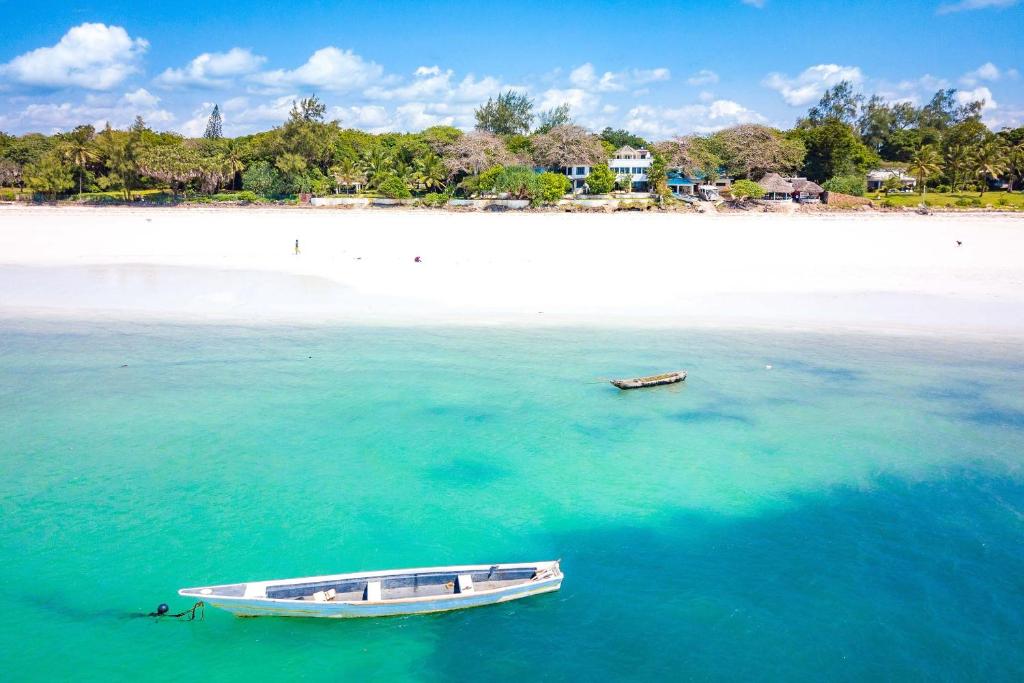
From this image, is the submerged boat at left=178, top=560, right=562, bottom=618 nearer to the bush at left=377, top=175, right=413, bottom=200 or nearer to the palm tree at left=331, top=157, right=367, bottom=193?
the bush at left=377, top=175, right=413, bottom=200

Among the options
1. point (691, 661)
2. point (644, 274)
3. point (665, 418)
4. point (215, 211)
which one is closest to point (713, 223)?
point (644, 274)

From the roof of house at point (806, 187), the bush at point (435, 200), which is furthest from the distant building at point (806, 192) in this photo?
the bush at point (435, 200)

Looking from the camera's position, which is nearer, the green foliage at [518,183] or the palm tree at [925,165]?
the green foliage at [518,183]

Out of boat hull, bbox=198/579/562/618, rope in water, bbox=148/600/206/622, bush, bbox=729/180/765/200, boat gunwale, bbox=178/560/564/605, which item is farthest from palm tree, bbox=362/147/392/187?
boat hull, bbox=198/579/562/618

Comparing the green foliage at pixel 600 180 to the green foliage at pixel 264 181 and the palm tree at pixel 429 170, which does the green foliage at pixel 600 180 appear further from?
the green foliage at pixel 264 181

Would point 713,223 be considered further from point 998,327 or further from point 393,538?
point 393,538

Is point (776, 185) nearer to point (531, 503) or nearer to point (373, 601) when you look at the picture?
point (531, 503)
